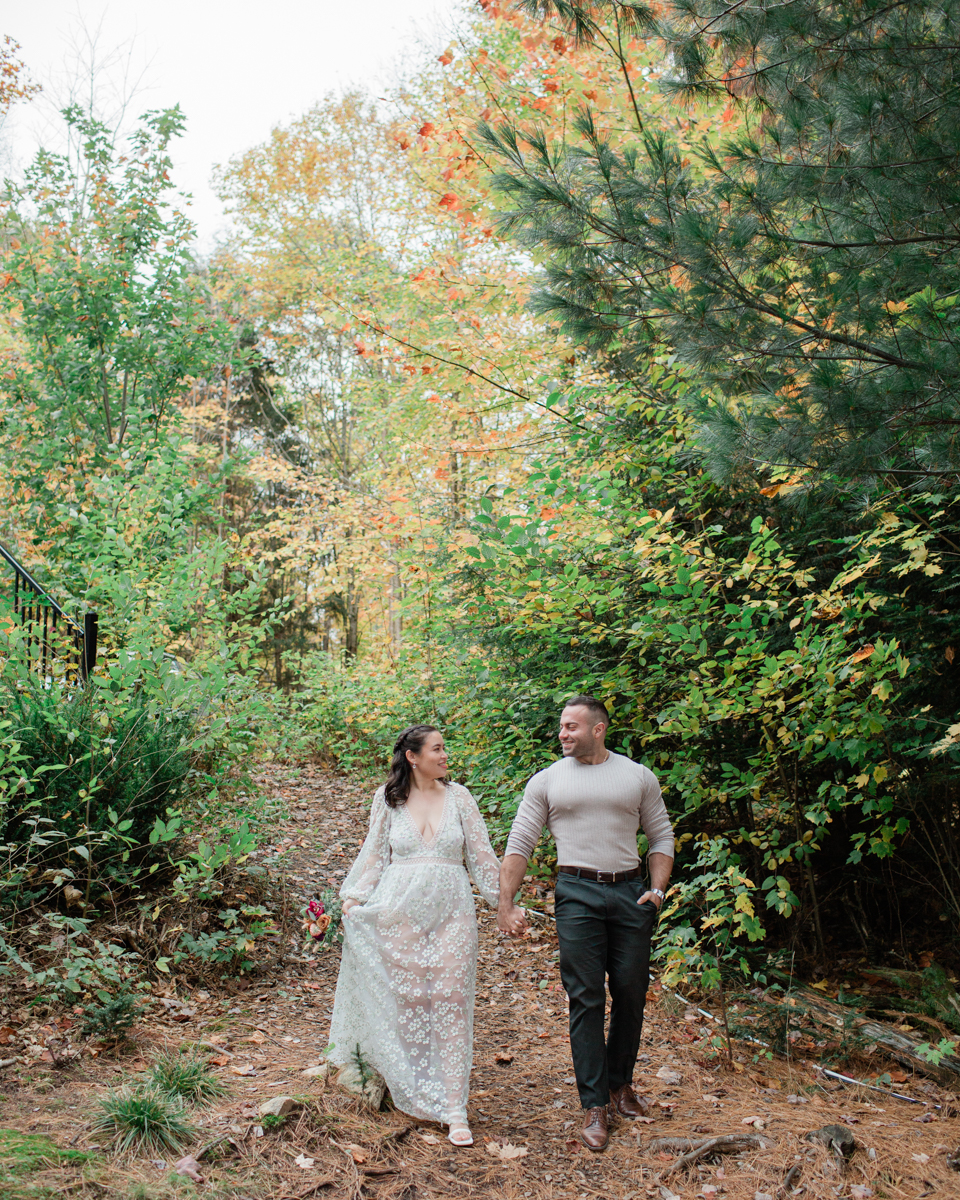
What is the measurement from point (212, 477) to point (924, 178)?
7.56 meters

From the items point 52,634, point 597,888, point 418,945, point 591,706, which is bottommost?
point 418,945

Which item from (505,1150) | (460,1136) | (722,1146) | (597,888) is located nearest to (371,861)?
(597,888)

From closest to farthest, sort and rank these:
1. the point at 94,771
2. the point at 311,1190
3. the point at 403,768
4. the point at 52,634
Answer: the point at 311,1190, the point at 403,768, the point at 94,771, the point at 52,634

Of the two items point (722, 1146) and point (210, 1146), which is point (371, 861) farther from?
point (722, 1146)

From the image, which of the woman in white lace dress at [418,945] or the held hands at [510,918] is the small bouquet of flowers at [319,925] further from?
the held hands at [510,918]

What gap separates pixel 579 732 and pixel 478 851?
2.24ft

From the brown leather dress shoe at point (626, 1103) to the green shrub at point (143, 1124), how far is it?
5.54ft

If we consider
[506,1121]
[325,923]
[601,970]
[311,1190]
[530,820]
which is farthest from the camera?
[325,923]

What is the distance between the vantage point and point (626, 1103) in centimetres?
372

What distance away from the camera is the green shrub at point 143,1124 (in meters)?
3.07

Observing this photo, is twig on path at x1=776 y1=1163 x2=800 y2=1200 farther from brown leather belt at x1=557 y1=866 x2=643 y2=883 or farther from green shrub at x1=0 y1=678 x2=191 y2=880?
green shrub at x1=0 y1=678 x2=191 y2=880

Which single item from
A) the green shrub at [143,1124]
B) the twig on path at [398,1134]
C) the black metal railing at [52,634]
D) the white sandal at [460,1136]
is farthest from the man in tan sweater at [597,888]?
the black metal railing at [52,634]

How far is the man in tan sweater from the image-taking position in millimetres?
3521

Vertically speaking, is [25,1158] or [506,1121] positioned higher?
[25,1158]
